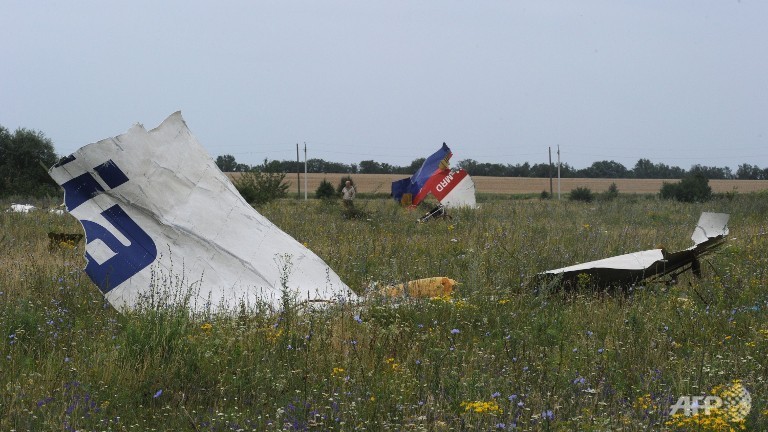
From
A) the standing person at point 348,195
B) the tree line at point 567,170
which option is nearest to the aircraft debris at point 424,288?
the standing person at point 348,195

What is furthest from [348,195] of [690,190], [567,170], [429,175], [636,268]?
[567,170]

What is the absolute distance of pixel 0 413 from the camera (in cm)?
338

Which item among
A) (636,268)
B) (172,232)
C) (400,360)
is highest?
(172,232)

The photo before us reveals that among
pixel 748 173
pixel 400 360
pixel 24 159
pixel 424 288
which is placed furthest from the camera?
pixel 748 173

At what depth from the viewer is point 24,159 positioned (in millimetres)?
33625

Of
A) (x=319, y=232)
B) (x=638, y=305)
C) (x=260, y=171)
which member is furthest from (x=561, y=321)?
(x=260, y=171)

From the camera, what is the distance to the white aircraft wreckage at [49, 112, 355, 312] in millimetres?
5711

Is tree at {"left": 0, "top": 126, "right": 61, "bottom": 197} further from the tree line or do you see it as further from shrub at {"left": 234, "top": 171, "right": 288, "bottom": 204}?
the tree line

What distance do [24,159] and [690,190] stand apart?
1064 inches

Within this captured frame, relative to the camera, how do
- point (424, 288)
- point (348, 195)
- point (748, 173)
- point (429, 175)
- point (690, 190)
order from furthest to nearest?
point (748, 173) < point (690, 190) < point (429, 175) < point (348, 195) < point (424, 288)

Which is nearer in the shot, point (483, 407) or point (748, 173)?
point (483, 407)

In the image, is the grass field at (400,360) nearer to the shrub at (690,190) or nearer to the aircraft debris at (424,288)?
the aircraft debris at (424,288)

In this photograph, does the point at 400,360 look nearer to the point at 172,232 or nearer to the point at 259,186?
the point at 172,232

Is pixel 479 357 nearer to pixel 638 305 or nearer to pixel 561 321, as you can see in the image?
pixel 561 321
